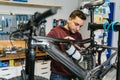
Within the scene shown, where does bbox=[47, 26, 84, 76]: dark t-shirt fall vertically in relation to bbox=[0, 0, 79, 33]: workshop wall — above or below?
below

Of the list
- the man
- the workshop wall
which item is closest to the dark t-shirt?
the man

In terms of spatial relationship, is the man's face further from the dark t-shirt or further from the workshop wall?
the workshop wall

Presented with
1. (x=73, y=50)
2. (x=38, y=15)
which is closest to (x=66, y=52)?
(x=73, y=50)

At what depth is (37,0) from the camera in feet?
13.4

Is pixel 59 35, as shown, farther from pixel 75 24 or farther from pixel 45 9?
pixel 45 9

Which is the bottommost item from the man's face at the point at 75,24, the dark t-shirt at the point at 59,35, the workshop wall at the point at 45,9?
the dark t-shirt at the point at 59,35

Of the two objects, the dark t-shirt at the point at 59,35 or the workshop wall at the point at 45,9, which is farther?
the workshop wall at the point at 45,9

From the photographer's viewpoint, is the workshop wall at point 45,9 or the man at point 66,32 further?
the workshop wall at point 45,9

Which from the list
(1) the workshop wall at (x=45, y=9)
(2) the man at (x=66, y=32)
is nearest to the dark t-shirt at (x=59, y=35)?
(2) the man at (x=66, y=32)

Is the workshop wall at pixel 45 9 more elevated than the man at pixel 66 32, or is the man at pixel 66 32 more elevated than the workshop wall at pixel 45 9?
the workshop wall at pixel 45 9

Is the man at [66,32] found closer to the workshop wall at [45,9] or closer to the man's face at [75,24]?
the man's face at [75,24]

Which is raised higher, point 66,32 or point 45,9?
point 45,9

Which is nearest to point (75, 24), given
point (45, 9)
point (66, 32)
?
point (66, 32)

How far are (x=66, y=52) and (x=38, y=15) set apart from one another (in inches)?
18.8
